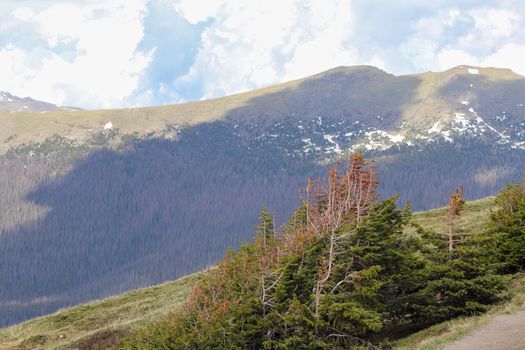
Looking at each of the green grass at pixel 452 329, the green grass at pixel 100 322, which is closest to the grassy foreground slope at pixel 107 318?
the green grass at pixel 100 322

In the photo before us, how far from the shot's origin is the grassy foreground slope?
51.4 meters

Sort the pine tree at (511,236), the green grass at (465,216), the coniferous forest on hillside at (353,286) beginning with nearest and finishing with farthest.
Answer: the coniferous forest on hillside at (353,286)
the pine tree at (511,236)
the green grass at (465,216)

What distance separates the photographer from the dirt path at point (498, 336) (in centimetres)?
2334

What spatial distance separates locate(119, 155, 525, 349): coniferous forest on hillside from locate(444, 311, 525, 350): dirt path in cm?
346

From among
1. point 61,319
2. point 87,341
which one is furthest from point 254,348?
point 61,319

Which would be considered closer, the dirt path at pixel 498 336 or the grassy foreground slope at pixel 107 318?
the dirt path at pixel 498 336

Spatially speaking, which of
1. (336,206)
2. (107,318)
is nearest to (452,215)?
(336,206)

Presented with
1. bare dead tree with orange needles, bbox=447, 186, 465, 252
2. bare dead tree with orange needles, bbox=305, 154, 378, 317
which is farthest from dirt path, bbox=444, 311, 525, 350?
bare dead tree with orange needles, bbox=305, 154, 378, 317

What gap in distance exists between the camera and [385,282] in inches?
1226

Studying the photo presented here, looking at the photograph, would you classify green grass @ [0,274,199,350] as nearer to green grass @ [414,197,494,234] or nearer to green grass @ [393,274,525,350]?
green grass @ [393,274,525,350]

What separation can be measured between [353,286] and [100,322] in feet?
126

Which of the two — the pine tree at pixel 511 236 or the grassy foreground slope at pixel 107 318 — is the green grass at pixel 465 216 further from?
the pine tree at pixel 511 236

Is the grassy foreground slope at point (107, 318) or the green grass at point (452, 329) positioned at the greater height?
the green grass at point (452, 329)

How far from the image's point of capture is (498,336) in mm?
24688
